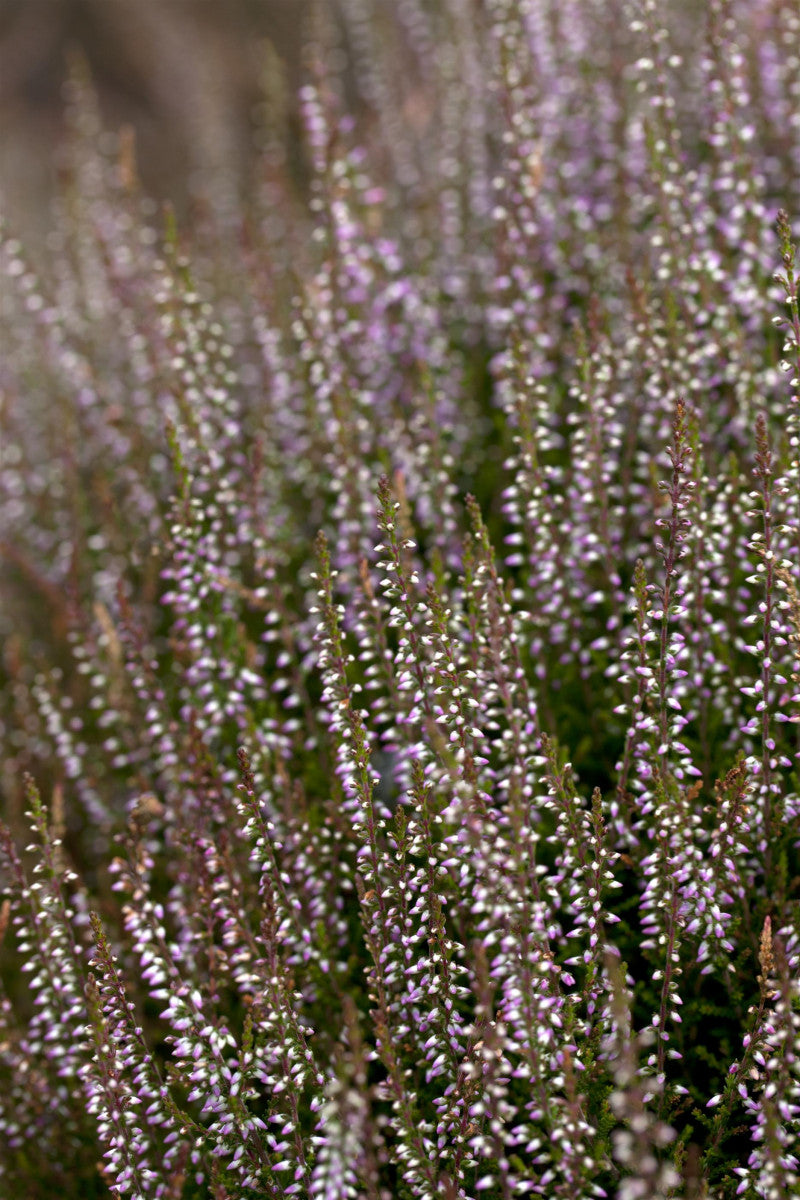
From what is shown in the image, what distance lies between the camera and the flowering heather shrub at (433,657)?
3.38m

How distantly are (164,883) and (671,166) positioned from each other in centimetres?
462

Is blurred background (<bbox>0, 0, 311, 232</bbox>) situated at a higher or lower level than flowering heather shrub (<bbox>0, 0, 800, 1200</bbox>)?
higher

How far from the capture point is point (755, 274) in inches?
208

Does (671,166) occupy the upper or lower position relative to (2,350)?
lower

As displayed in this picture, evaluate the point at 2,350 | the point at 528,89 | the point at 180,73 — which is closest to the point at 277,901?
the point at 528,89

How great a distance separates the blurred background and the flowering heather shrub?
16.6 ft

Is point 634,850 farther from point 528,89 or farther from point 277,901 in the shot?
point 528,89

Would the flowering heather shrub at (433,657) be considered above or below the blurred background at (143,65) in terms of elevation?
below

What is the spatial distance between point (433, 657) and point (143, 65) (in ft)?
41.2

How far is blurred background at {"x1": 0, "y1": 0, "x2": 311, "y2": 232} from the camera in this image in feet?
42.7

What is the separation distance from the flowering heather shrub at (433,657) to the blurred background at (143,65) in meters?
5.06

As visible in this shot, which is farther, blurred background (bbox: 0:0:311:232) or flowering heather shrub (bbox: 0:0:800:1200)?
blurred background (bbox: 0:0:311:232)

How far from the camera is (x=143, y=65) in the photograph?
1344cm

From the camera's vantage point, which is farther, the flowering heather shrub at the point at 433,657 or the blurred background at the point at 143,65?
the blurred background at the point at 143,65
